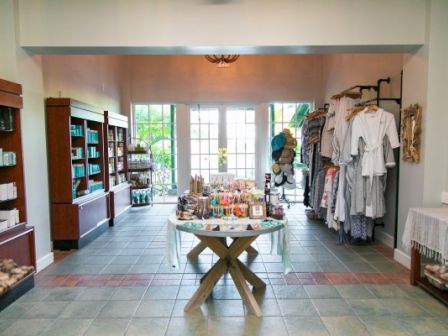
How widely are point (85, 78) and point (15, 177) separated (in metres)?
2.78

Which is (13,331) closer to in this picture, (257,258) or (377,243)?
(257,258)

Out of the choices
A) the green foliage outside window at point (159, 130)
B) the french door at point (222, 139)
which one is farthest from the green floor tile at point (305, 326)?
the green foliage outside window at point (159, 130)

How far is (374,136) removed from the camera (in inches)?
158

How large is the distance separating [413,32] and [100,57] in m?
5.33

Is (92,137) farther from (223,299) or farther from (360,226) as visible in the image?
(360,226)

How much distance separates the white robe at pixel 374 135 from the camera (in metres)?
3.99

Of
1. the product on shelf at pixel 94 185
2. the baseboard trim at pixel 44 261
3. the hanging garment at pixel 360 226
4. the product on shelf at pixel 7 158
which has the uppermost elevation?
the product on shelf at pixel 7 158

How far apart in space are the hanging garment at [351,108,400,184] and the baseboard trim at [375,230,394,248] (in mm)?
1149

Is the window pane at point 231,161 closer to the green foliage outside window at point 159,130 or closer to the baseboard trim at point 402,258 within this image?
the green foliage outside window at point 159,130

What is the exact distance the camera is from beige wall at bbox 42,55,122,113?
15.0ft

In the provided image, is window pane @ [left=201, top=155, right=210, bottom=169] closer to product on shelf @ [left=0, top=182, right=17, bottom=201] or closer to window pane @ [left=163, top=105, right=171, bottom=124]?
window pane @ [left=163, top=105, right=171, bottom=124]

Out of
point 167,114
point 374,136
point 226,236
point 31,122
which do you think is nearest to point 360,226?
point 374,136

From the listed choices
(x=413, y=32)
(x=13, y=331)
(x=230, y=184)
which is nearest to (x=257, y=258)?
(x=230, y=184)

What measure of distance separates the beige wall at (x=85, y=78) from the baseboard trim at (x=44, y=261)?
2.17m
